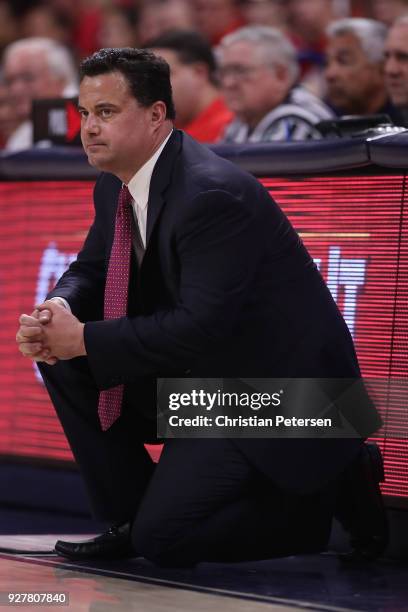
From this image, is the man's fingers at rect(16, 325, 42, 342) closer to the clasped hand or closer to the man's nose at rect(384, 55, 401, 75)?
the clasped hand

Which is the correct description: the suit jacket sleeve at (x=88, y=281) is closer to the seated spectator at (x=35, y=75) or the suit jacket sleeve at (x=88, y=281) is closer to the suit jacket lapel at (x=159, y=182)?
the suit jacket lapel at (x=159, y=182)

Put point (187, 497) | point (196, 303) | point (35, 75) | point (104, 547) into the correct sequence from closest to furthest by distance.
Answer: point (196, 303) < point (187, 497) < point (104, 547) < point (35, 75)

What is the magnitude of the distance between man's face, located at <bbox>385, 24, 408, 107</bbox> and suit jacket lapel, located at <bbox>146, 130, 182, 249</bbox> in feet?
7.08

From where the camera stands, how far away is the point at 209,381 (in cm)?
319

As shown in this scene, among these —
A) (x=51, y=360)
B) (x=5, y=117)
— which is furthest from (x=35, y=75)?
(x=51, y=360)

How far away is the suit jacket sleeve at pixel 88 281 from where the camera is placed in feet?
10.9

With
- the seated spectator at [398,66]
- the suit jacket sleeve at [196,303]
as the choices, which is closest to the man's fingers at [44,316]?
the suit jacket sleeve at [196,303]

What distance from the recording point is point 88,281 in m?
3.42

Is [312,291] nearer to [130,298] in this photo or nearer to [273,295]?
[273,295]

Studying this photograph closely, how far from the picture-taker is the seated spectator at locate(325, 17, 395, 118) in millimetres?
5652

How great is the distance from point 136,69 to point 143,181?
281mm

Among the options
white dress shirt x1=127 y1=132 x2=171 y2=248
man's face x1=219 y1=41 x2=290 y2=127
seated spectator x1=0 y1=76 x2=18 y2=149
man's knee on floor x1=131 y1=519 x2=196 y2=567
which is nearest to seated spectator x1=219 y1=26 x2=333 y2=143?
man's face x1=219 y1=41 x2=290 y2=127

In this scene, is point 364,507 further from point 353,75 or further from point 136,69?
point 353,75

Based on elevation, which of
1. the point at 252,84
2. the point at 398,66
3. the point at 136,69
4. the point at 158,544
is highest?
the point at 252,84
